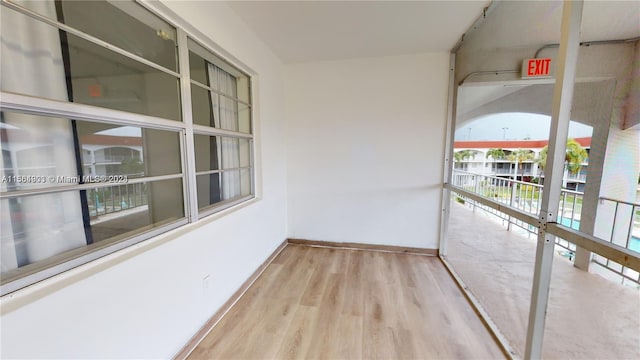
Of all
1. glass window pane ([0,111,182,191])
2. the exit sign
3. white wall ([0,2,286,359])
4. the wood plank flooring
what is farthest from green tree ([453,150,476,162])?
glass window pane ([0,111,182,191])

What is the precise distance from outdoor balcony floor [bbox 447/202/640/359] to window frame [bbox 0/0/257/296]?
2175 millimetres

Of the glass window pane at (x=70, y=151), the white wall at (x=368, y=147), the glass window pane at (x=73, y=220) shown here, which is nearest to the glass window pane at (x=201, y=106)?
the glass window pane at (x=70, y=151)

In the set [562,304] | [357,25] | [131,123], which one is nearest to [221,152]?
[131,123]

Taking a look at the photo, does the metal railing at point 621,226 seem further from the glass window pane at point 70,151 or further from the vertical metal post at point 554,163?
the glass window pane at point 70,151

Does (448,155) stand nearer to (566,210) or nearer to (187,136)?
(566,210)

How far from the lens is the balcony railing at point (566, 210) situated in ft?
2.86

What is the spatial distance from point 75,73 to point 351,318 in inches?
88.3

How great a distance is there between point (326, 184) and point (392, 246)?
1.21 m

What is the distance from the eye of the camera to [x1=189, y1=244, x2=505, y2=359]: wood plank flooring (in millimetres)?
1511

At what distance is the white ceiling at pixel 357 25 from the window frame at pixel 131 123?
52 centimetres

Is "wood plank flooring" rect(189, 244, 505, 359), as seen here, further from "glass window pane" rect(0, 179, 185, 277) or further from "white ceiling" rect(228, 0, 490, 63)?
"white ceiling" rect(228, 0, 490, 63)

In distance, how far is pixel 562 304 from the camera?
1365mm

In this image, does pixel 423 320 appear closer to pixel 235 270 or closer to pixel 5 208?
pixel 235 270

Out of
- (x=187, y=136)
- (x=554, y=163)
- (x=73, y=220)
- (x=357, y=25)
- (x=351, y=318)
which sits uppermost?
(x=357, y=25)
